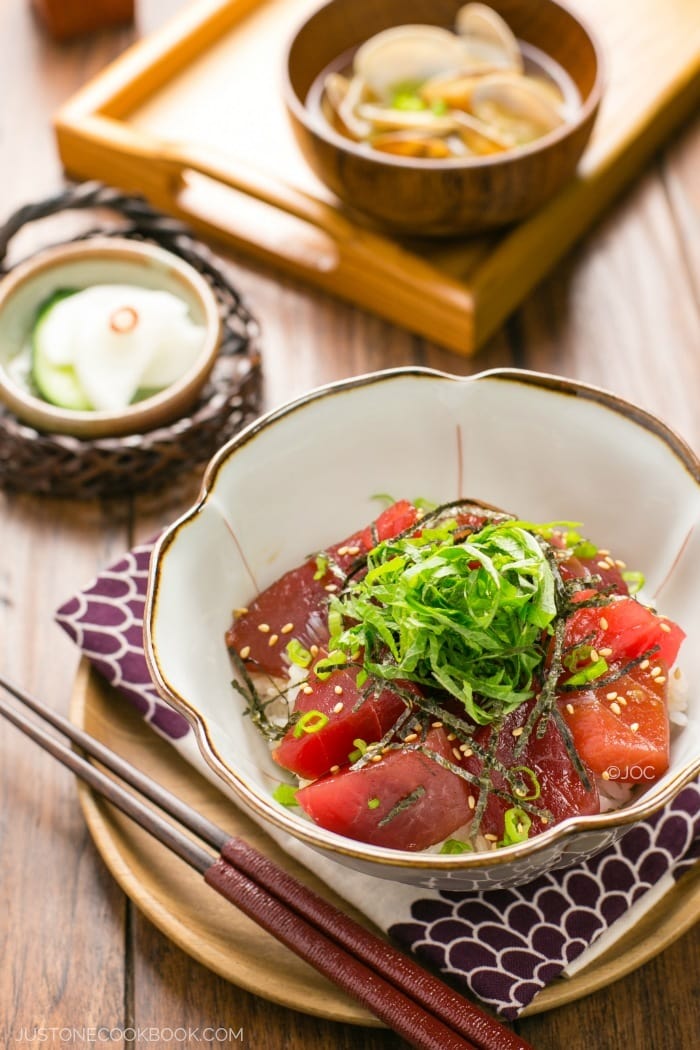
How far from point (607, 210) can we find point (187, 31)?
5.08 feet

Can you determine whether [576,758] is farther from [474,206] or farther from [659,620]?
[474,206]

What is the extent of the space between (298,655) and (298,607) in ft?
0.39

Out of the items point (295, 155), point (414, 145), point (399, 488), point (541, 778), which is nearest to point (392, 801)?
point (541, 778)

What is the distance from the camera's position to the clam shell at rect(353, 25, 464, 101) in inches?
123

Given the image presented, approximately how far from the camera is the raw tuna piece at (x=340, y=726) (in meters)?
1.73

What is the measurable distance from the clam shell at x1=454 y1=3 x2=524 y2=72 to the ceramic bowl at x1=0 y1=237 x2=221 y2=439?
3.74 feet

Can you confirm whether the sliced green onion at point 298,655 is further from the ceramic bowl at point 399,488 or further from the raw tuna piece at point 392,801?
the raw tuna piece at point 392,801

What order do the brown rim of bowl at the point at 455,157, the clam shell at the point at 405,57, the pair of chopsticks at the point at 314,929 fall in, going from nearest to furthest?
1. the pair of chopsticks at the point at 314,929
2. the brown rim of bowl at the point at 455,157
3. the clam shell at the point at 405,57

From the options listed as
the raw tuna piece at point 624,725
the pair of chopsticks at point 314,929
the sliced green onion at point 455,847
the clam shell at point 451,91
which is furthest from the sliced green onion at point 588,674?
the clam shell at point 451,91

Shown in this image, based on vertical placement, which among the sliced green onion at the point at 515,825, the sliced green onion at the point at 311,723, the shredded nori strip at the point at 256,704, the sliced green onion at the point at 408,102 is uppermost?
the sliced green onion at the point at 408,102

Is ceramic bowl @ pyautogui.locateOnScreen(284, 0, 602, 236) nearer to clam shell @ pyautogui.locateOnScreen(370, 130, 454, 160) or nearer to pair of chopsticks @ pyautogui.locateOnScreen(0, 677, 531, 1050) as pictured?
clam shell @ pyautogui.locateOnScreen(370, 130, 454, 160)

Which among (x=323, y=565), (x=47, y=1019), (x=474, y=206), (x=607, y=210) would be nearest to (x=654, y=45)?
(x=607, y=210)

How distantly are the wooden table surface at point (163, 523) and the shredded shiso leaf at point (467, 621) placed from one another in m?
0.58

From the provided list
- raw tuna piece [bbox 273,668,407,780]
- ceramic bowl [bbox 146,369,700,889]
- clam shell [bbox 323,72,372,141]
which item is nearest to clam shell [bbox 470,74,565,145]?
clam shell [bbox 323,72,372,141]
